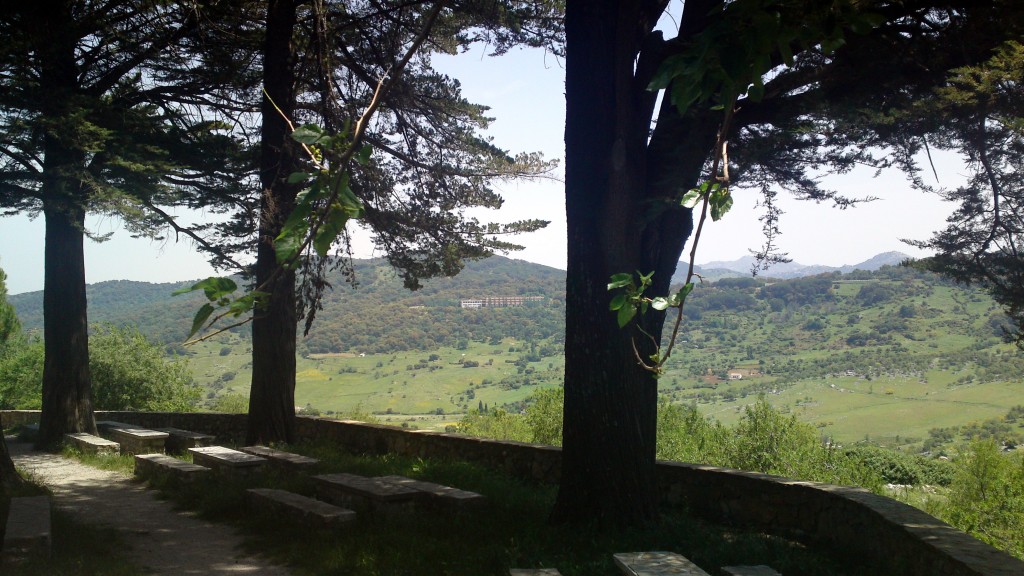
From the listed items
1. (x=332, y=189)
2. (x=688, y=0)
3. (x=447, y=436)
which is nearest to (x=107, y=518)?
(x=447, y=436)

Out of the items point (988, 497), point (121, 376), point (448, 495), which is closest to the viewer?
point (448, 495)

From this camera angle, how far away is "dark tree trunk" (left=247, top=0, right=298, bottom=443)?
34.0 feet

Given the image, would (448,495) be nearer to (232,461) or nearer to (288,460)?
(288,460)

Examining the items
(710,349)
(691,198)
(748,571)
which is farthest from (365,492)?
(710,349)

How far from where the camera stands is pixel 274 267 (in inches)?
414

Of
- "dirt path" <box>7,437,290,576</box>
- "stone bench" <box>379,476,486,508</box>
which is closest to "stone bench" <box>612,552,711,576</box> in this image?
"stone bench" <box>379,476,486,508</box>

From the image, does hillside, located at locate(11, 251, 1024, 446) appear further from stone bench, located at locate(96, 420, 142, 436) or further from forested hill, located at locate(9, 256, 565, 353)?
stone bench, located at locate(96, 420, 142, 436)

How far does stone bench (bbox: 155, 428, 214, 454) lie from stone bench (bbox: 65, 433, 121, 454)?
72 cm

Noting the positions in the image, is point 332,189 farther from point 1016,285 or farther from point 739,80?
point 1016,285

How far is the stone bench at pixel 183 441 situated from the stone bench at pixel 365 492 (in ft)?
16.2

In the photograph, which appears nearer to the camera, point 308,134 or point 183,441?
point 308,134

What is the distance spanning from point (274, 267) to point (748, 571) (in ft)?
26.8

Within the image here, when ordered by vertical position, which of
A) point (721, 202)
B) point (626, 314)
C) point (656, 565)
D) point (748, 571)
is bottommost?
point (748, 571)

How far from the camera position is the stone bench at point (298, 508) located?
18.6 feet
